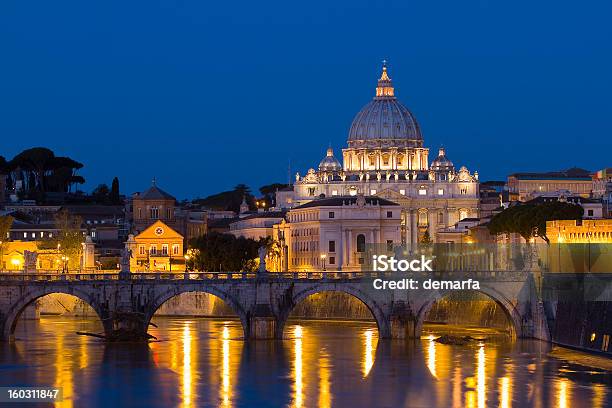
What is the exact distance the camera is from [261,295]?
94.1 metres

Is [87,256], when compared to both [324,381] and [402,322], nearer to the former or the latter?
[402,322]

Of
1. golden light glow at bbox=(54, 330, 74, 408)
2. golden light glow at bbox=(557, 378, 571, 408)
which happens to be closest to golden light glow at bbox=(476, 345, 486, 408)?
golden light glow at bbox=(557, 378, 571, 408)

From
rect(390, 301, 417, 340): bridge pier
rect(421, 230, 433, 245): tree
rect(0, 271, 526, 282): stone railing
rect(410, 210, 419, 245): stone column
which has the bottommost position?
rect(390, 301, 417, 340): bridge pier

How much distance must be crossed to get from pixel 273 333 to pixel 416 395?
21.8 metres

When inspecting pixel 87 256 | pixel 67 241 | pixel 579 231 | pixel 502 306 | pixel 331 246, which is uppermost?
pixel 331 246

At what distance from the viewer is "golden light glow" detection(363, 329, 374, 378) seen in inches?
3223

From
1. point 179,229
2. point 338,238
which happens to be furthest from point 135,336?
point 179,229

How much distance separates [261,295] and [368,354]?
8232 mm

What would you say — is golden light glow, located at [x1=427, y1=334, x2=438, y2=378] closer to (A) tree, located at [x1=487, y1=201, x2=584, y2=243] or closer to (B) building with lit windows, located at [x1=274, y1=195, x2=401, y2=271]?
(A) tree, located at [x1=487, y1=201, x2=584, y2=243]

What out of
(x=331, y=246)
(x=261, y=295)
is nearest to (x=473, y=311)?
(x=261, y=295)

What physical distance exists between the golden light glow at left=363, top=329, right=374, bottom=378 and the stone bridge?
6.12 feet

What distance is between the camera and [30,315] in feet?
389

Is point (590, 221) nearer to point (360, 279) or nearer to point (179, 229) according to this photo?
point (360, 279)

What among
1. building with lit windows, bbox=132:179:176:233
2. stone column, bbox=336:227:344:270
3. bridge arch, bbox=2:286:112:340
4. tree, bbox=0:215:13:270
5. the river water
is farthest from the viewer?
building with lit windows, bbox=132:179:176:233
